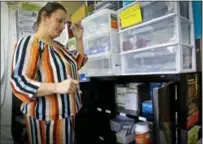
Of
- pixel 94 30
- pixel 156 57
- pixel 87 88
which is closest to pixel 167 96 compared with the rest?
pixel 156 57

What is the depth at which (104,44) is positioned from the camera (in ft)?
4.48

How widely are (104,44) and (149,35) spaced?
33 cm

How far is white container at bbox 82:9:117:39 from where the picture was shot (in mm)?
1313

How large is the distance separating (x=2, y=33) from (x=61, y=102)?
4.67ft

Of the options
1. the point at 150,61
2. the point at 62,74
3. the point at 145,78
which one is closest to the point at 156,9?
the point at 150,61

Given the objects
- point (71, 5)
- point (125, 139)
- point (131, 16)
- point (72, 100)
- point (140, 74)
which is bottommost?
point (125, 139)

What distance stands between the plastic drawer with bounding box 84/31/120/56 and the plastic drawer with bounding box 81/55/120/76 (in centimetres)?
5

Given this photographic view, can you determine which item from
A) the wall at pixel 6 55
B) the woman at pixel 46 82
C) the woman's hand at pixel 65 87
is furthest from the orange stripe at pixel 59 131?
the wall at pixel 6 55

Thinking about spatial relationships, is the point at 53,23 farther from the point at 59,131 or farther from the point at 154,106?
the point at 154,106

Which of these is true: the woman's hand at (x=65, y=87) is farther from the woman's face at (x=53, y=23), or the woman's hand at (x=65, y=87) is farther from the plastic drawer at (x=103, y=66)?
the plastic drawer at (x=103, y=66)

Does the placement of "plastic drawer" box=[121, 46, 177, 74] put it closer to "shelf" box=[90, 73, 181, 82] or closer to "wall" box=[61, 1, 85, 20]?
"shelf" box=[90, 73, 181, 82]

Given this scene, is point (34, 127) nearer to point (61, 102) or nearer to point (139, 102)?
point (61, 102)

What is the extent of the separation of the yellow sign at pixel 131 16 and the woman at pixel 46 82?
49 centimetres

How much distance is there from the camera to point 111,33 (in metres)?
1.31
